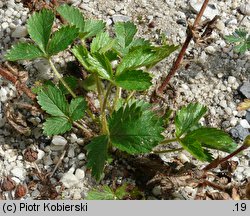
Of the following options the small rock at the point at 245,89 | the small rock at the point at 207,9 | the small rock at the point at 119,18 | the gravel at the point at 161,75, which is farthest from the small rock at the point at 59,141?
the small rock at the point at 207,9

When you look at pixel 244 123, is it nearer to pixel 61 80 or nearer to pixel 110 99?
pixel 110 99

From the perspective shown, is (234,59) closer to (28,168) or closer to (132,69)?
(132,69)

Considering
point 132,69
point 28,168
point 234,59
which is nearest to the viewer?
point 132,69

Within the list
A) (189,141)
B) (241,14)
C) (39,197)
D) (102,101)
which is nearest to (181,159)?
(189,141)

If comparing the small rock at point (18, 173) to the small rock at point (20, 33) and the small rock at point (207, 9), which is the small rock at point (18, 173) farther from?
the small rock at point (207, 9)

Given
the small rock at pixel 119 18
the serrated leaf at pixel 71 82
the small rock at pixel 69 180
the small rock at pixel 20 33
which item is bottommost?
the small rock at pixel 69 180
